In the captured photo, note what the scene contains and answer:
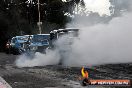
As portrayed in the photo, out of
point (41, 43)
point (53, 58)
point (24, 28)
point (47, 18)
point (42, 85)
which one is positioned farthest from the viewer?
point (47, 18)

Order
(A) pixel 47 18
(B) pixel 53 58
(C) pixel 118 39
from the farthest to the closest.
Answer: (A) pixel 47 18, (B) pixel 53 58, (C) pixel 118 39

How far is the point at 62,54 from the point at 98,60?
2.24m

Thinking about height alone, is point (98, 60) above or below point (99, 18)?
below

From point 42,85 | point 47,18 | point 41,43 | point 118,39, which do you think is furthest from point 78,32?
point 47,18

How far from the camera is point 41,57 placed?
21.9m

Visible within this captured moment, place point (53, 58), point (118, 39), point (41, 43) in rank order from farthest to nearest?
1. point (41, 43)
2. point (53, 58)
3. point (118, 39)

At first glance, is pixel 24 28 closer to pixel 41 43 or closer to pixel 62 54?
pixel 41 43

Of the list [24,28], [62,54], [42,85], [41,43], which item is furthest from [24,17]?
[42,85]

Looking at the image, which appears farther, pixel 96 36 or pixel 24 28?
pixel 24 28

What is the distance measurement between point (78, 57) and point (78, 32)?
1.31 m

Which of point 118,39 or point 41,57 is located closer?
point 118,39

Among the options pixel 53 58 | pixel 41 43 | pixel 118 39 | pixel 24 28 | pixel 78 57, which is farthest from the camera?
pixel 24 28

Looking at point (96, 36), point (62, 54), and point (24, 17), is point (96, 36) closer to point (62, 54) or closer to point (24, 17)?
point (62, 54)

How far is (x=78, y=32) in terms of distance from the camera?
19922 mm
